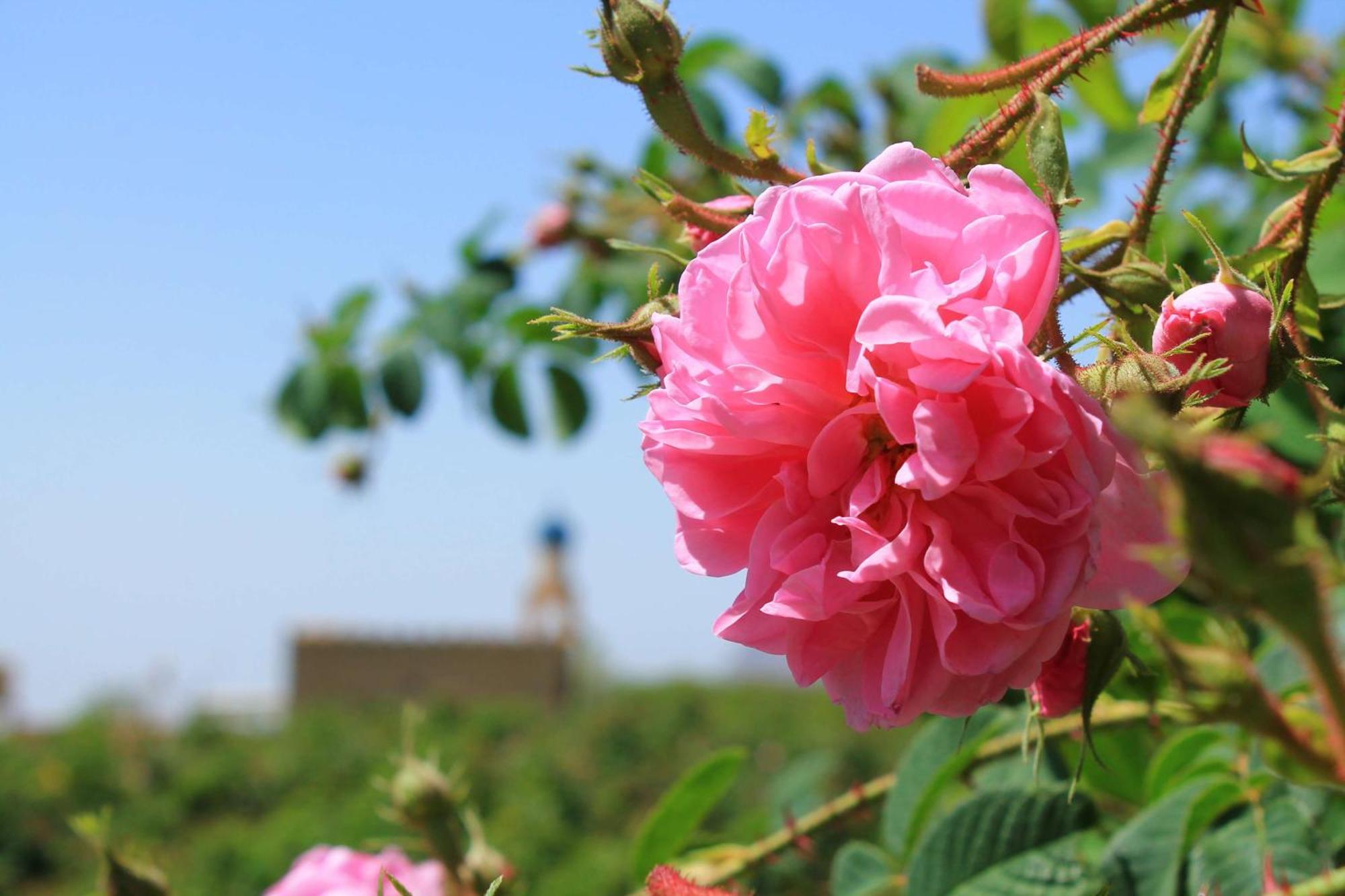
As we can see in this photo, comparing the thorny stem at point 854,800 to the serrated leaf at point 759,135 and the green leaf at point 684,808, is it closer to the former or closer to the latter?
the green leaf at point 684,808

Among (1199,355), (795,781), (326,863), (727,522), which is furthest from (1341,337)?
(795,781)

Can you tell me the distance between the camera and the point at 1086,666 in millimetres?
518

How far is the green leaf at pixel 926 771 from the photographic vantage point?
0.89 meters

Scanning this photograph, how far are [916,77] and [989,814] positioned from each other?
0.47 m

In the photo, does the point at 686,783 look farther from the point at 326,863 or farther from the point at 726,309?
the point at 726,309

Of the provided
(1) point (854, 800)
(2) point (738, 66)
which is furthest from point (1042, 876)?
(2) point (738, 66)

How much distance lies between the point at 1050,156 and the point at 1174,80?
0.21 metres

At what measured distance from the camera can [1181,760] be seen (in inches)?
35.9

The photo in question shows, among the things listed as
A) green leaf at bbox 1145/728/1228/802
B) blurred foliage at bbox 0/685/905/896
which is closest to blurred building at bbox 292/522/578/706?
blurred foliage at bbox 0/685/905/896

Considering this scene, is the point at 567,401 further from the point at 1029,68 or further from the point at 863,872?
the point at 1029,68

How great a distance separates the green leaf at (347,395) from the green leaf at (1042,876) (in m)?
1.36

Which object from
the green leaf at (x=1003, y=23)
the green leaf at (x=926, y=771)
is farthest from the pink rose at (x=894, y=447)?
the green leaf at (x=1003, y=23)

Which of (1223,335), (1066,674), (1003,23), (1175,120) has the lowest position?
(1066,674)

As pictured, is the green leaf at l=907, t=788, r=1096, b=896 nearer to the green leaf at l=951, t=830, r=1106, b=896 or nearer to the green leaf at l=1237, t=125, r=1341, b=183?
the green leaf at l=951, t=830, r=1106, b=896
